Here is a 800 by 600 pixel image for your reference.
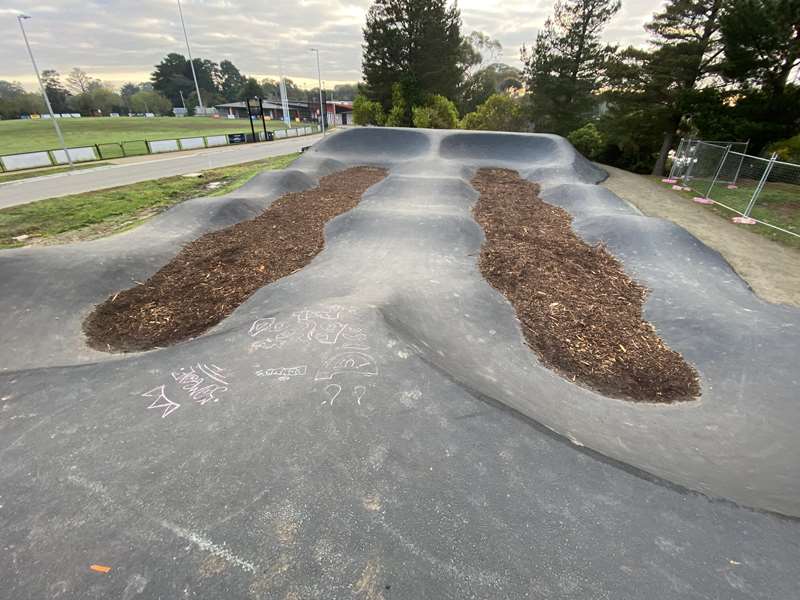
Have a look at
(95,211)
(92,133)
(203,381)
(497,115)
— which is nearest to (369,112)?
(497,115)

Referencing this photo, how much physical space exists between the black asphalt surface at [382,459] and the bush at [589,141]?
79.2 ft

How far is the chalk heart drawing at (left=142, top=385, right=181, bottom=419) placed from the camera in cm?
397

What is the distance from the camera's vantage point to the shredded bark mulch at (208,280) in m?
6.48

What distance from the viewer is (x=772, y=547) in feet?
9.58

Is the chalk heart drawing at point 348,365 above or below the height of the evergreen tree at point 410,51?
below

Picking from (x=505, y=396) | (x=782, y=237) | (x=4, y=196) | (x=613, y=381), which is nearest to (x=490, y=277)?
(x=613, y=381)

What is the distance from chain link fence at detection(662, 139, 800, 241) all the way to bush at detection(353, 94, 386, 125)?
80.4 ft

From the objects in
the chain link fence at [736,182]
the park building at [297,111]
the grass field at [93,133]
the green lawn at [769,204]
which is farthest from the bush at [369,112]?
the park building at [297,111]

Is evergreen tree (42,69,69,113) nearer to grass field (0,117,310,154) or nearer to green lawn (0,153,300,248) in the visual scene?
grass field (0,117,310,154)

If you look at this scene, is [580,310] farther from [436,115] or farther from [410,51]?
[410,51]

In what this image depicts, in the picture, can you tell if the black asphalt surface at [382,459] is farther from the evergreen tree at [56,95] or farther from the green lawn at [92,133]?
the evergreen tree at [56,95]

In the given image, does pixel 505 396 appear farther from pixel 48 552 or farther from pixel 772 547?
pixel 48 552

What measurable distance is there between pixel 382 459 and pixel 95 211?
1584 cm

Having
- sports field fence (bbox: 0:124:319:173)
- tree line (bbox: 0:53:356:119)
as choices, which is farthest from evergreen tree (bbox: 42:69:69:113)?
sports field fence (bbox: 0:124:319:173)
